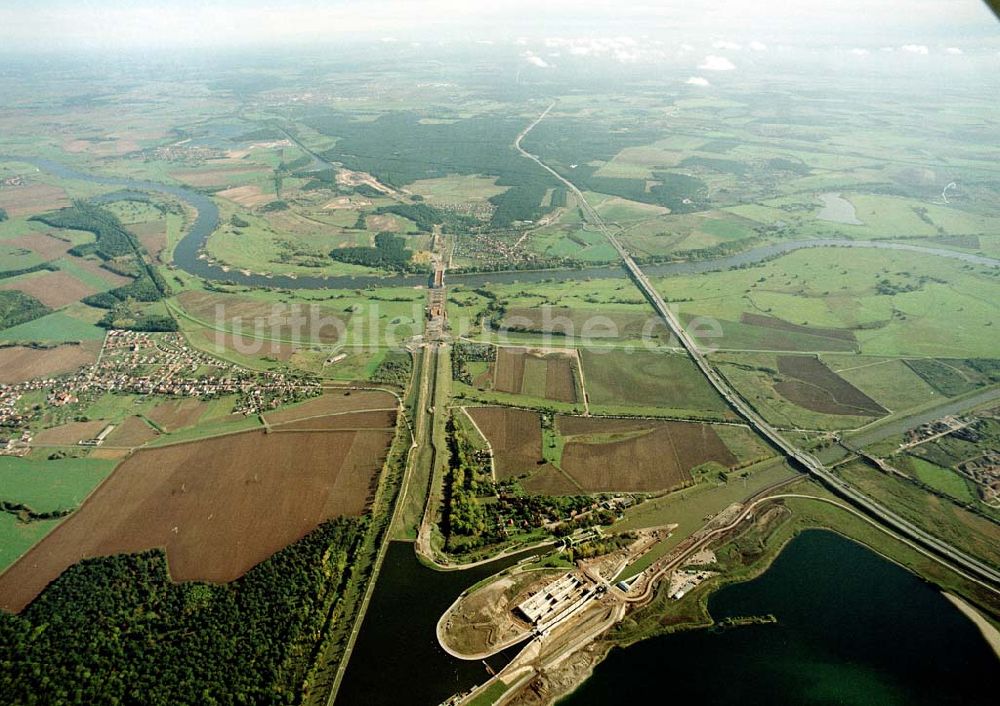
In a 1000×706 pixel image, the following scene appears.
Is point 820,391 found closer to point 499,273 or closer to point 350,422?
point 350,422

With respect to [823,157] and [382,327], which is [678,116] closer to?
[823,157]

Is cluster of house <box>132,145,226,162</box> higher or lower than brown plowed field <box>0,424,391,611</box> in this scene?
lower

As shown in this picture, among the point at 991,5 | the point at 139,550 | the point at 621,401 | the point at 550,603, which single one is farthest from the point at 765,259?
the point at 991,5

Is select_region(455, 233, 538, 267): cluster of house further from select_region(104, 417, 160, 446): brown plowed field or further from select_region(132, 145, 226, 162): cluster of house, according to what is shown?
select_region(132, 145, 226, 162): cluster of house

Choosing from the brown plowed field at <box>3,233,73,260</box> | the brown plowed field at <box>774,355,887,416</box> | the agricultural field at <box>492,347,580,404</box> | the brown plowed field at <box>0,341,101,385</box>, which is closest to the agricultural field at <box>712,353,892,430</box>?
the brown plowed field at <box>774,355,887,416</box>

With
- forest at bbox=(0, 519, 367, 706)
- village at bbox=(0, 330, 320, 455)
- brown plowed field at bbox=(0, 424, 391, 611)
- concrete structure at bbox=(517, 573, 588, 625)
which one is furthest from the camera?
village at bbox=(0, 330, 320, 455)

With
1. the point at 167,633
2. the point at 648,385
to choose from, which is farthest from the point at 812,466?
the point at 167,633
